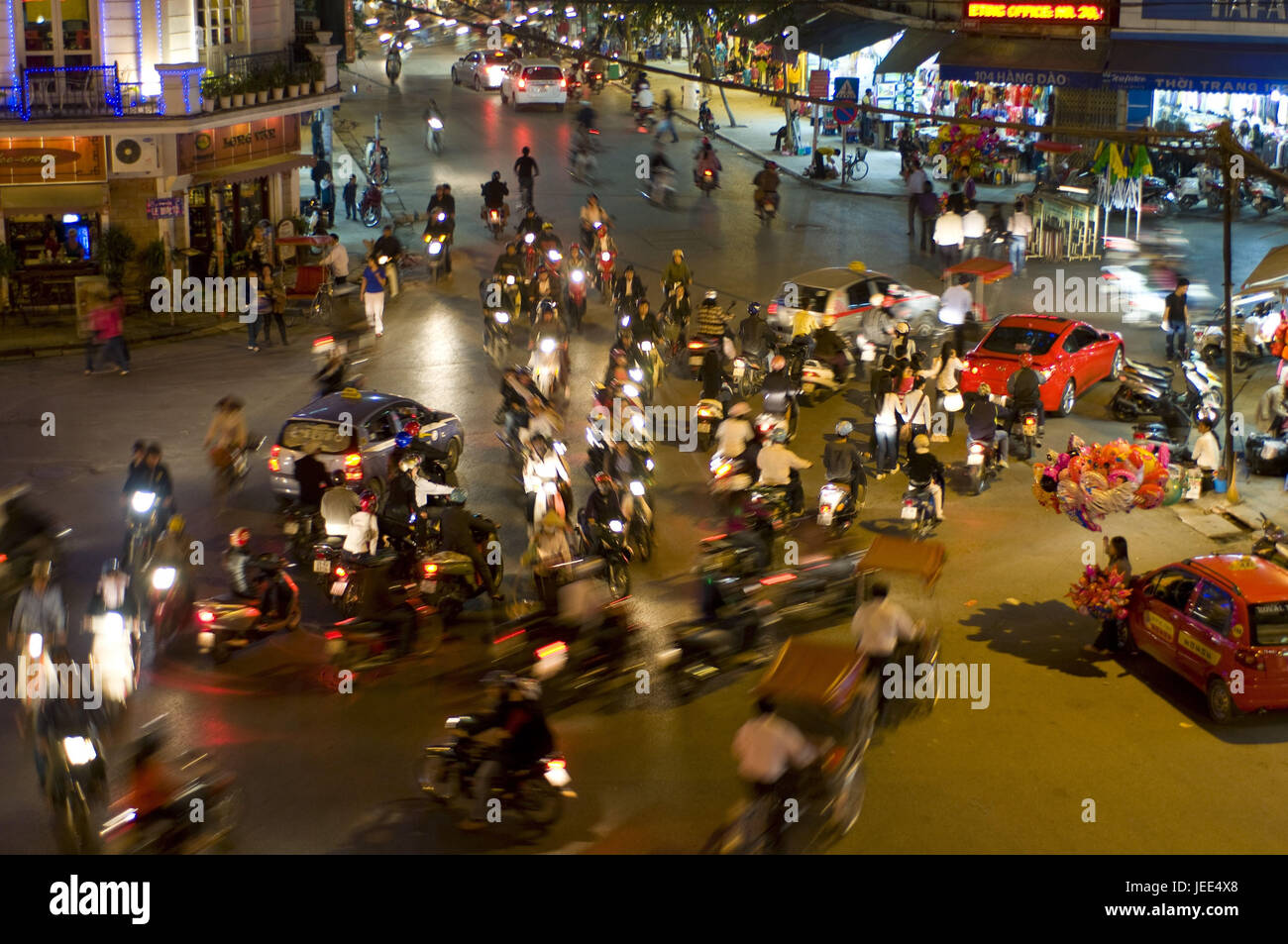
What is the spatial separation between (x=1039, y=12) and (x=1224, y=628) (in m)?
28.1

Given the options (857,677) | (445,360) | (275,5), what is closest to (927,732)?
(857,677)

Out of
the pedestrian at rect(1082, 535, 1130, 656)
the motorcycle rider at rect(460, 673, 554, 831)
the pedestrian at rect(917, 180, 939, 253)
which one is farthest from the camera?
the pedestrian at rect(917, 180, 939, 253)

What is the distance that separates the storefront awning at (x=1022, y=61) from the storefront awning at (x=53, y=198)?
22.3m

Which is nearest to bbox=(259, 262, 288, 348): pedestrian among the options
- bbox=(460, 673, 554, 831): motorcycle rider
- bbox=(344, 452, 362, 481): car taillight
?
bbox=(344, 452, 362, 481): car taillight

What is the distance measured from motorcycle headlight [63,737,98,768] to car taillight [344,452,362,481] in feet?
21.1

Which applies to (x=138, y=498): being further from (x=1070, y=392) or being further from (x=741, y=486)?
(x=1070, y=392)

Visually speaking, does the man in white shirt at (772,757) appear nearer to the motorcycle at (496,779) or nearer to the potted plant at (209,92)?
the motorcycle at (496,779)

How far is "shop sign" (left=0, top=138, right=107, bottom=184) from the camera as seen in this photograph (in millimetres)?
26672

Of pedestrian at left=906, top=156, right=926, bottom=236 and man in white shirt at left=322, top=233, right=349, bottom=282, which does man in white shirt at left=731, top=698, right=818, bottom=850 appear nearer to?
man in white shirt at left=322, top=233, right=349, bottom=282

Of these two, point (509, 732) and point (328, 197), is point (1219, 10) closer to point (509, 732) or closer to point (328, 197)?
point (328, 197)

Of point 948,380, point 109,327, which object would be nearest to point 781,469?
point 948,380

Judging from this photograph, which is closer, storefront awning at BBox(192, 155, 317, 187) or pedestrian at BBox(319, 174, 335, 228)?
storefront awning at BBox(192, 155, 317, 187)

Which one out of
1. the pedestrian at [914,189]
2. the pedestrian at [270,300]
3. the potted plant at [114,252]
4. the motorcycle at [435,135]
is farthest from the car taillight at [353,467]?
the motorcycle at [435,135]

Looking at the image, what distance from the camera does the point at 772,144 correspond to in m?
47.1
